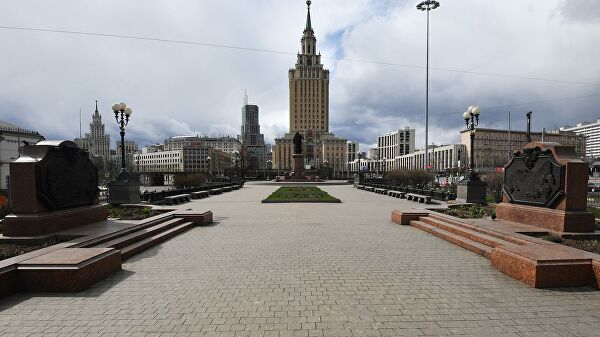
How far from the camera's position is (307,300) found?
4590 mm

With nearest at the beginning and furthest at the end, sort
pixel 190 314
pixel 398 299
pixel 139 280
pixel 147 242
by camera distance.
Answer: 1. pixel 190 314
2. pixel 398 299
3. pixel 139 280
4. pixel 147 242

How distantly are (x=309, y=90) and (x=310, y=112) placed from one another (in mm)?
9349

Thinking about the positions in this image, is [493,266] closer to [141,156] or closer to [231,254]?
[231,254]

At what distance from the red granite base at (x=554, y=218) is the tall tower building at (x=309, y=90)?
116 metres

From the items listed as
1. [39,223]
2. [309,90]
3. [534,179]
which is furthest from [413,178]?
[309,90]

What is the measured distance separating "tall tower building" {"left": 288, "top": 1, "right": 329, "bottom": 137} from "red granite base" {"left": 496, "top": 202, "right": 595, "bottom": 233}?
116m

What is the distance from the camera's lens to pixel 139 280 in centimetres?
548

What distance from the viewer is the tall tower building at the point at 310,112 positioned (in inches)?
4970

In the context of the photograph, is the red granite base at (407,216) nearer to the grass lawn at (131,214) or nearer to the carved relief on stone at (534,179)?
the carved relief on stone at (534,179)

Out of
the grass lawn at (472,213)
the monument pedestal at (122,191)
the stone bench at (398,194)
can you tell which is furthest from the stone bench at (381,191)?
the monument pedestal at (122,191)

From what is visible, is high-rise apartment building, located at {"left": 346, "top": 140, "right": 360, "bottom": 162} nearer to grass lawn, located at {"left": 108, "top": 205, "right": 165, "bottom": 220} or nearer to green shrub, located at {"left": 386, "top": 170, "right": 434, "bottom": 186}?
green shrub, located at {"left": 386, "top": 170, "right": 434, "bottom": 186}

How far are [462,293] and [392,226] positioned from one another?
6133mm

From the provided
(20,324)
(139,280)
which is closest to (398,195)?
(139,280)

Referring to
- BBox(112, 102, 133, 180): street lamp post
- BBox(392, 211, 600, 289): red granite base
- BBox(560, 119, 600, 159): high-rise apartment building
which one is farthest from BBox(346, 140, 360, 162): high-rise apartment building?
BBox(392, 211, 600, 289): red granite base
